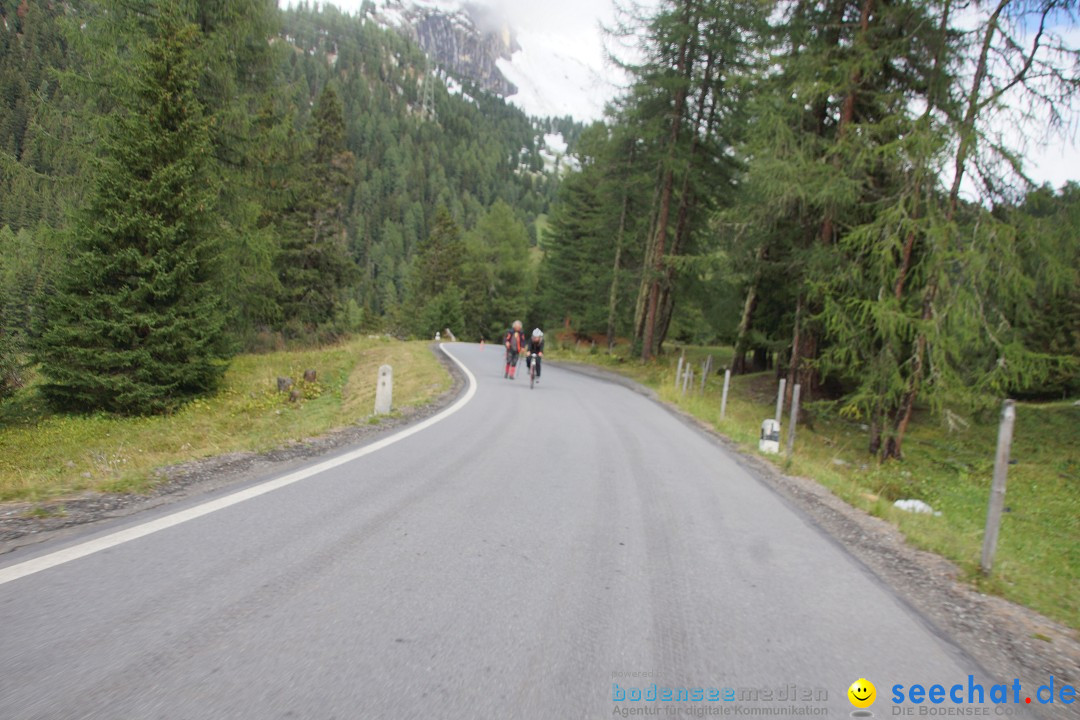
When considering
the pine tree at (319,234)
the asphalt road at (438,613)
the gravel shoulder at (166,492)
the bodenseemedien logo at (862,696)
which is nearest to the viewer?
the asphalt road at (438,613)

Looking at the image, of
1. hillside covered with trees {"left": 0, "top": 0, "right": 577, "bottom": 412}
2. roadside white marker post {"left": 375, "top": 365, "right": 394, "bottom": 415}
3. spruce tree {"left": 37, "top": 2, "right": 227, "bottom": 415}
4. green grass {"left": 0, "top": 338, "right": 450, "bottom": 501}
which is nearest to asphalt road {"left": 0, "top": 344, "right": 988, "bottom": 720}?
green grass {"left": 0, "top": 338, "right": 450, "bottom": 501}

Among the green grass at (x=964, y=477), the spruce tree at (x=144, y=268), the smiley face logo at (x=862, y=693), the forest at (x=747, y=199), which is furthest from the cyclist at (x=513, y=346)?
the smiley face logo at (x=862, y=693)

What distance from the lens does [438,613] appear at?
3.10 m

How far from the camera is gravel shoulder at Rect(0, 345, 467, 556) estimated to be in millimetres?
3910

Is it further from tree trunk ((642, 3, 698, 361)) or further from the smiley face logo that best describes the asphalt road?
tree trunk ((642, 3, 698, 361))

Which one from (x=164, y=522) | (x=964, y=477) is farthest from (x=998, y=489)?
(x=964, y=477)

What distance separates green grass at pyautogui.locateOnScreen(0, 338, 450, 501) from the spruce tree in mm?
874

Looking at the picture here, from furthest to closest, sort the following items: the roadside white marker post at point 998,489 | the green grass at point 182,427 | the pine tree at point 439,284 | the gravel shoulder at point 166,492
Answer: the pine tree at point 439,284, the green grass at point 182,427, the roadside white marker post at point 998,489, the gravel shoulder at point 166,492

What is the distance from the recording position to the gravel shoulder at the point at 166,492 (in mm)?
3910

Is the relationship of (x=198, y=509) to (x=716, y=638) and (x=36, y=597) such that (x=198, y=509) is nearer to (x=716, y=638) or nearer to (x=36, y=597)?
(x=36, y=597)

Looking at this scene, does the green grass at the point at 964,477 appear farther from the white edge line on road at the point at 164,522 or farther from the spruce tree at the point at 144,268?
the spruce tree at the point at 144,268

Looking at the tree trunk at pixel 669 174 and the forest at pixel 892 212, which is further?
the tree trunk at pixel 669 174

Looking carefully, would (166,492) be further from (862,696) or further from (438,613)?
(862,696)

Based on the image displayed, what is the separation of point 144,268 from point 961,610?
47.8 feet
